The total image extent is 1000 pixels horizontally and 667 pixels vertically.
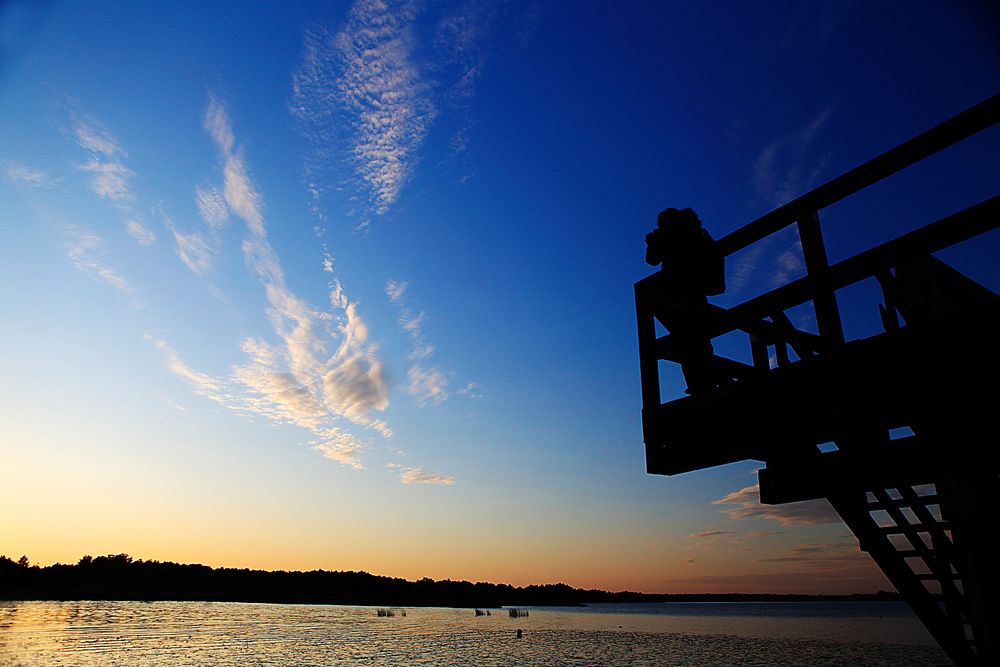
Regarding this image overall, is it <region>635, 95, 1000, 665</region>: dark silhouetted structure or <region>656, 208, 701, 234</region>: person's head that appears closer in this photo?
<region>635, 95, 1000, 665</region>: dark silhouetted structure

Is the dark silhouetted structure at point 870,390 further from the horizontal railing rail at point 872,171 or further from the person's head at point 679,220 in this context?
the person's head at point 679,220

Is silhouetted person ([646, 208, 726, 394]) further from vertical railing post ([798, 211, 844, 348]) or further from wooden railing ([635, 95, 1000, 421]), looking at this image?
vertical railing post ([798, 211, 844, 348])

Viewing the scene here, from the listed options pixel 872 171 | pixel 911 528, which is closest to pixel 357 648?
pixel 911 528

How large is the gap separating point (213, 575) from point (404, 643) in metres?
136

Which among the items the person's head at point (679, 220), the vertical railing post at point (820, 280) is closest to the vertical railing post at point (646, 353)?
the person's head at point (679, 220)

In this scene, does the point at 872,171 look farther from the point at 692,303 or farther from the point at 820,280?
the point at 692,303

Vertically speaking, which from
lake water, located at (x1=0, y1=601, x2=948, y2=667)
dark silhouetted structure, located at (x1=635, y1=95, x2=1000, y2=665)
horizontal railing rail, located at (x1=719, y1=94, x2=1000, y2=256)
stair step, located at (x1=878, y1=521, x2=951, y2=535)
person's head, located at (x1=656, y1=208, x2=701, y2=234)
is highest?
person's head, located at (x1=656, y1=208, x2=701, y2=234)

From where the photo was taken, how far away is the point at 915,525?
190 inches

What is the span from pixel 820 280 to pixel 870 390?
0.77m

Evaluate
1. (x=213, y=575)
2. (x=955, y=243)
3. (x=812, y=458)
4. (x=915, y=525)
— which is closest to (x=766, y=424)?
(x=812, y=458)

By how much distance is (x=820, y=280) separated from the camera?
Result: 11.8ft

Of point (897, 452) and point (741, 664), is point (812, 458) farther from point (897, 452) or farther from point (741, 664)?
point (741, 664)

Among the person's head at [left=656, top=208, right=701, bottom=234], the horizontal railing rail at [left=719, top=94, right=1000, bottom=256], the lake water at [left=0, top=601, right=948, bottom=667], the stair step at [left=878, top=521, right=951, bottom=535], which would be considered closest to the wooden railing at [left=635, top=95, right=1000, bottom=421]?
the horizontal railing rail at [left=719, top=94, right=1000, bottom=256]

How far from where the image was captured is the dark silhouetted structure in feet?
10.3
